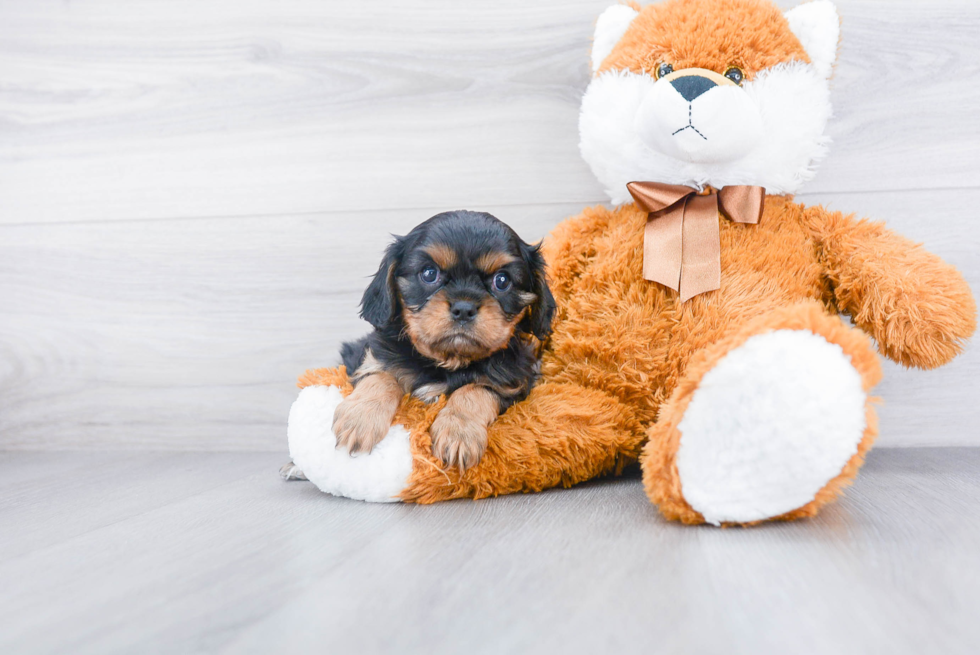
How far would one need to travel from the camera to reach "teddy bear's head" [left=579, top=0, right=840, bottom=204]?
1308mm

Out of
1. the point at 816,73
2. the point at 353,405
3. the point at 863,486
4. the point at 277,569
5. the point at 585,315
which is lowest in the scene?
the point at 863,486

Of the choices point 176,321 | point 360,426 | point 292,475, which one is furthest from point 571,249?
point 176,321

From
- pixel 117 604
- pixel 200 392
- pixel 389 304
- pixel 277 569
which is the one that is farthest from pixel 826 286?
pixel 200 392

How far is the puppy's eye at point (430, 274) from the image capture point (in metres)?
1.32

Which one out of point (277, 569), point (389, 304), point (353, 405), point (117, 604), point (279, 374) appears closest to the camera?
point (117, 604)

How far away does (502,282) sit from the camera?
1.34m

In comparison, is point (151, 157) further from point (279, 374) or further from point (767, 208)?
point (767, 208)

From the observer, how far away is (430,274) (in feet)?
4.35

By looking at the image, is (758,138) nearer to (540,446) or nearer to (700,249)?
(700,249)

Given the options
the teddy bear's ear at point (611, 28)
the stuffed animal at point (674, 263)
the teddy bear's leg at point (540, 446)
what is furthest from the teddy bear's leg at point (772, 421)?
the teddy bear's ear at point (611, 28)

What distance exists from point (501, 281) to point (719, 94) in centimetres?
54

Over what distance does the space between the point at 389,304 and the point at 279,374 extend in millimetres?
741

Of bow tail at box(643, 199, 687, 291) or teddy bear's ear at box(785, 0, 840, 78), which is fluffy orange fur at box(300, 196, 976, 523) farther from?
teddy bear's ear at box(785, 0, 840, 78)

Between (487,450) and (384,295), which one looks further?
(384,295)
